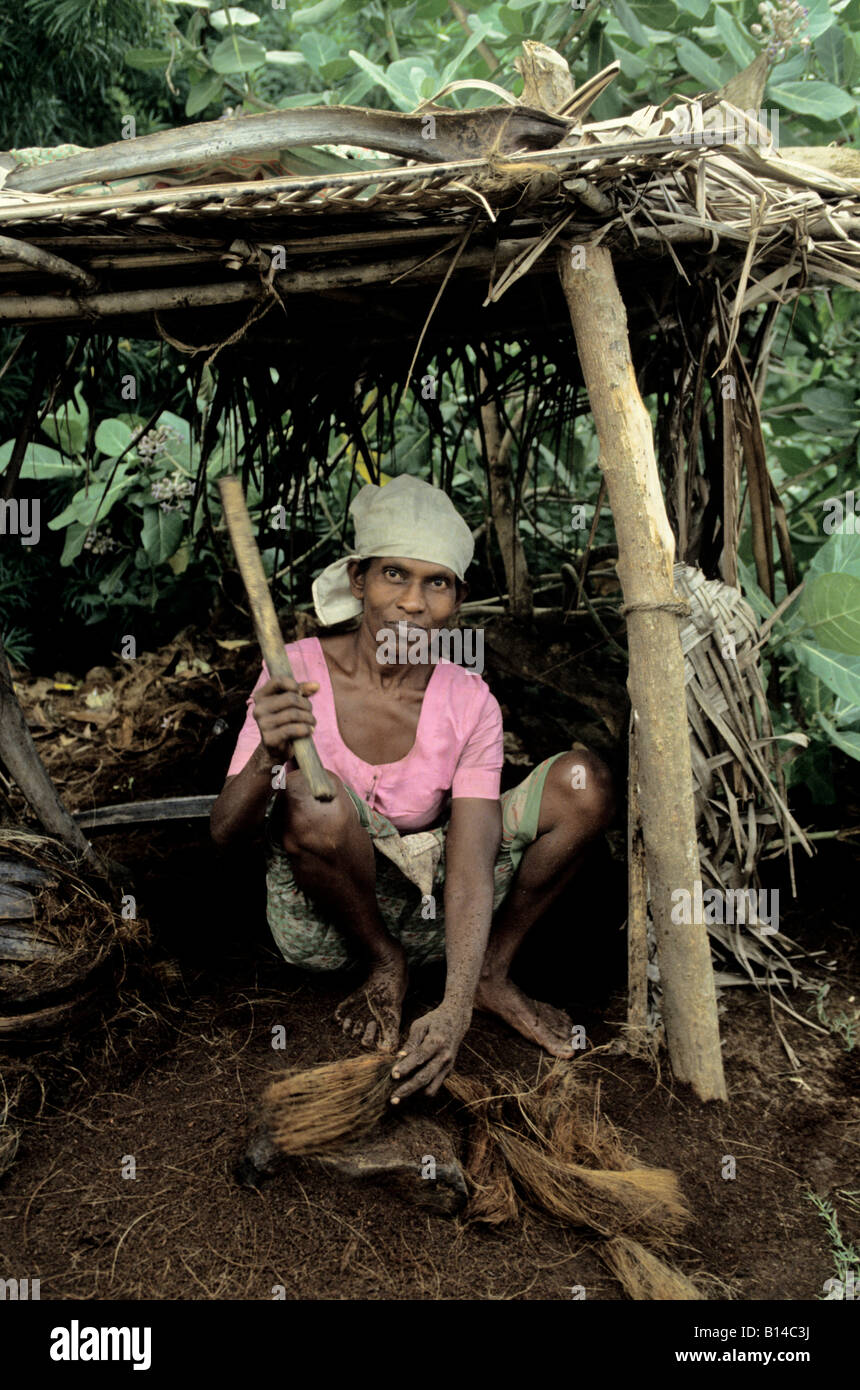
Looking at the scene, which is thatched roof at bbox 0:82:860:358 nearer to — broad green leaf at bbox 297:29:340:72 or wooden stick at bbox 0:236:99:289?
wooden stick at bbox 0:236:99:289

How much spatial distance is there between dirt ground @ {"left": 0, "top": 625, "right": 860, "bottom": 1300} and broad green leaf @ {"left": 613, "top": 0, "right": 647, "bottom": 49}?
103 inches

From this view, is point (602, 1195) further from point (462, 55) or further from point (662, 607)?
point (462, 55)

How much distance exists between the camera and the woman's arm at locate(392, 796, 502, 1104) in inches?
86.3

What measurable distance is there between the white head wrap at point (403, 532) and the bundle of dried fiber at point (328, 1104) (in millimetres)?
1084

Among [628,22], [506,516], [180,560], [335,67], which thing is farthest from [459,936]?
[335,67]

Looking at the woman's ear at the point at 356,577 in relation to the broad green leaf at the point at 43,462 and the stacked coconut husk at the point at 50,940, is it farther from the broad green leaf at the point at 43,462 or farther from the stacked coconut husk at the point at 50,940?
the broad green leaf at the point at 43,462

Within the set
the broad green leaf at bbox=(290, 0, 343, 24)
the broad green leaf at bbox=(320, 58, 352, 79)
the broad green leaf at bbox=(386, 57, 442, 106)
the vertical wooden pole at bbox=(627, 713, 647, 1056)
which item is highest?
the broad green leaf at bbox=(290, 0, 343, 24)

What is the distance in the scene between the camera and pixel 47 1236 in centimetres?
198

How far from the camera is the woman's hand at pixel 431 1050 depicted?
2172 millimetres

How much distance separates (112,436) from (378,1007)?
218 cm

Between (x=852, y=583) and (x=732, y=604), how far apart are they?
0.92 ft

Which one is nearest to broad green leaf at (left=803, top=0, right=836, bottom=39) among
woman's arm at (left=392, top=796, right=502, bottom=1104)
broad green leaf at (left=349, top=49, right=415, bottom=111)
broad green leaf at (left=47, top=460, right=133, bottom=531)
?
broad green leaf at (left=349, top=49, right=415, bottom=111)

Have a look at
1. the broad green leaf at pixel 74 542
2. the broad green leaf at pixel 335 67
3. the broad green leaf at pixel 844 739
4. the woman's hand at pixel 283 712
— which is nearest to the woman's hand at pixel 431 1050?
the woman's hand at pixel 283 712
